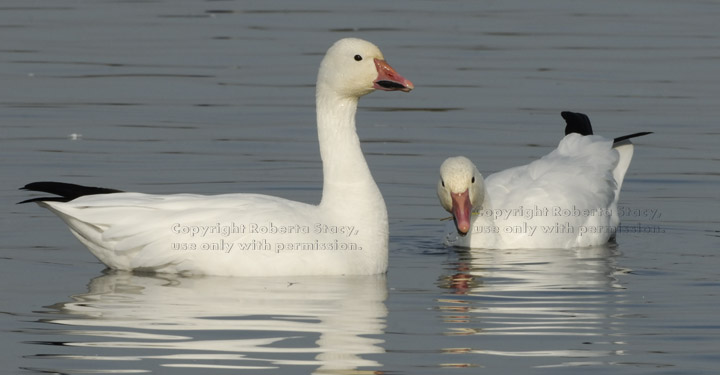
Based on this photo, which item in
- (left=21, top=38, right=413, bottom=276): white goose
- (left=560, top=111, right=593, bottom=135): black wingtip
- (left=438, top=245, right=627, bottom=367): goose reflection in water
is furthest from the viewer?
(left=560, top=111, right=593, bottom=135): black wingtip

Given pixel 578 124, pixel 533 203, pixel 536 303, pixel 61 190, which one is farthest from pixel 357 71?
pixel 578 124

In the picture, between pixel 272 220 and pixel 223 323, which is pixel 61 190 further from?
pixel 223 323

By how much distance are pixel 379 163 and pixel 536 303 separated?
17.3 ft

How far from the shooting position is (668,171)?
14469 millimetres

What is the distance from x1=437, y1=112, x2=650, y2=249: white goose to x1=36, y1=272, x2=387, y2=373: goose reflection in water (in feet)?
5.36

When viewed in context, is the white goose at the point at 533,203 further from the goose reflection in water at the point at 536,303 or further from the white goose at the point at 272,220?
the white goose at the point at 272,220

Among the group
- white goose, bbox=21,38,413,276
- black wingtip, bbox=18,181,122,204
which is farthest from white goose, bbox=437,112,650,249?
black wingtip, bbox=18,181,122,204

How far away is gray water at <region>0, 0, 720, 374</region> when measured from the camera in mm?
8281

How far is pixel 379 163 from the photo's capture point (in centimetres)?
1460

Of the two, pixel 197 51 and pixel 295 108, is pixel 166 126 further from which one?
pixel 197 51

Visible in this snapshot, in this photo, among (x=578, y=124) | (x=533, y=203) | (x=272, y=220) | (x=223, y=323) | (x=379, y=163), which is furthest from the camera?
(x=379, y=163)

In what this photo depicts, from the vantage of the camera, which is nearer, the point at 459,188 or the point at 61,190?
the point at 61,190

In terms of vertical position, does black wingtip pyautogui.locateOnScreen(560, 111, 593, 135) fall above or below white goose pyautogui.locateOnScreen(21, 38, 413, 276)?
above

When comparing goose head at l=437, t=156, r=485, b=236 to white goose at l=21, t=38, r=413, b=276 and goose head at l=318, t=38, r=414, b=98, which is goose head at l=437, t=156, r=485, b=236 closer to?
white goose at l=21, t=38, r=413, b=276
